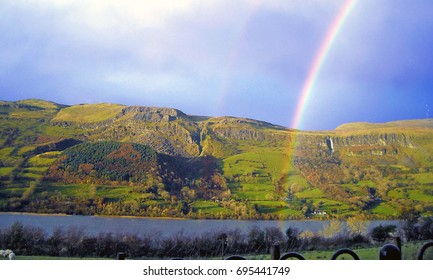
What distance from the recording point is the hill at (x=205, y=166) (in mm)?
57562

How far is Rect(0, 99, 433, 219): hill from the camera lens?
189ft

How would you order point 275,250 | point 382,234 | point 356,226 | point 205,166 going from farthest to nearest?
point 205,166, point 356,226, point 382,234, point 275,250

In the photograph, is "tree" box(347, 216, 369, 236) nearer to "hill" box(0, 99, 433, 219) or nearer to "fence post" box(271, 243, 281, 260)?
"hill" box(0, 99, 433, 219)

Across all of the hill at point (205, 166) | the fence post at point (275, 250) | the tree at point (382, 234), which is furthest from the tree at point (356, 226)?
the fence post at point (275, 250)

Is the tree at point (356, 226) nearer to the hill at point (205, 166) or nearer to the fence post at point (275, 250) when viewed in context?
the hill at point (205, 166)

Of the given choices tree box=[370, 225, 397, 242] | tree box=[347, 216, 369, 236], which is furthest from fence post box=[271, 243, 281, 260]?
tree box=[347, 216, 369, 236]

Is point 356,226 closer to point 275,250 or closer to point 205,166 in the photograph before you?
point 205,166

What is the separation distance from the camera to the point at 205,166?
68.0 m

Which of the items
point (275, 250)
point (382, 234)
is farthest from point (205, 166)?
point (275, 250)

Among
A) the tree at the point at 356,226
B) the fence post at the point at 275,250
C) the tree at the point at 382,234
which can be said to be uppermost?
the fence post at the point at 275,250

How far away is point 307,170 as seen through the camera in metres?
68.9

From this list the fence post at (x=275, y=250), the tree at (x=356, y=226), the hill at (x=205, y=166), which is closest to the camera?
the fence post at (x=275, y=250)

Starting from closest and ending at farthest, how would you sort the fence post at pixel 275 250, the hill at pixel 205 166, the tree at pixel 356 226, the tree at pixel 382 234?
the fence post at pixel 275 250 → the tree at pixel 382 234 → the tree at pixel 356 226 → the hill at pixel 205 166

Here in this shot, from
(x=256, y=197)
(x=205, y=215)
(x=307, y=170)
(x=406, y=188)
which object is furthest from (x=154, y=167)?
(x=406, y=188)
